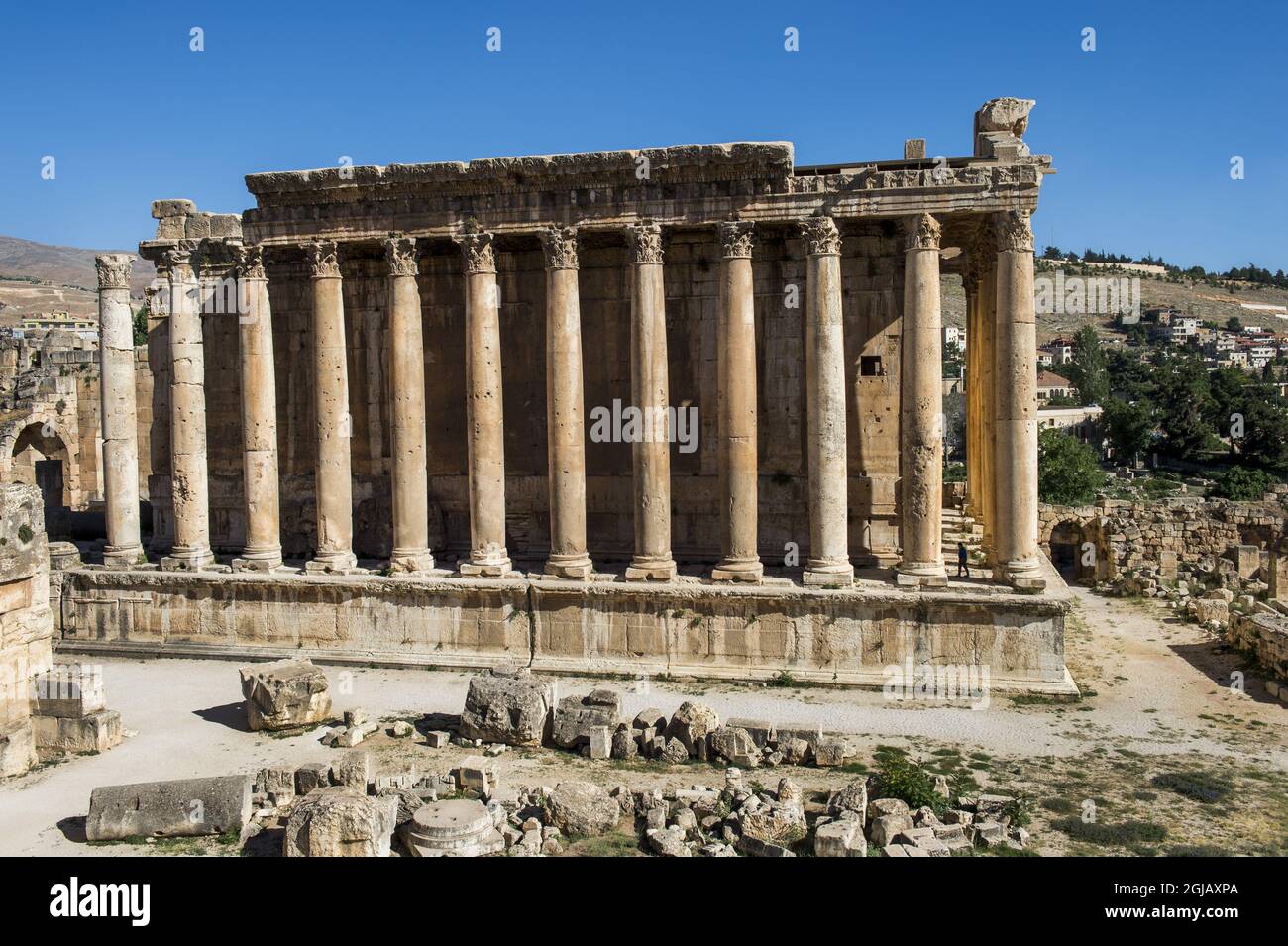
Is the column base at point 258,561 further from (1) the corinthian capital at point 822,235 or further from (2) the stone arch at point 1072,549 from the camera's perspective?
(2) the stone arch at point 1072,549

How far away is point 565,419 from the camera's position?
21703 mm

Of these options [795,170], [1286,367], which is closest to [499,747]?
[795,170]

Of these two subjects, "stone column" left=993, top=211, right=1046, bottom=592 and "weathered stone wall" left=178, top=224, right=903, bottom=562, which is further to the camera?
"weathered stone wall" left=178, top=224, right=903, bottom=562

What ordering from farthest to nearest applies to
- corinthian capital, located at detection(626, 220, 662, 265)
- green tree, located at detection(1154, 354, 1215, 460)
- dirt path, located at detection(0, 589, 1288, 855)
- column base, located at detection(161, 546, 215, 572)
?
green tree, located at detection(1154, 354, 1215, 460) < column base, located at detection(161, 546, 215, 572) < corinthian capital, located at detection(626, 220, 662, 265) < dirt path, located at detection(0, 589, 1288, 855)

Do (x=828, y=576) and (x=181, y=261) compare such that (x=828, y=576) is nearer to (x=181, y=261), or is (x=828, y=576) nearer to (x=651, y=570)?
(x=651, y=570)

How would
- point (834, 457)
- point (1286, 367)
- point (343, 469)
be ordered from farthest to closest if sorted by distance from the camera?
point (1286, 367) → point (343, 469) → point (834, 457)

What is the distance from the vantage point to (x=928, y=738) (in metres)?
16.8

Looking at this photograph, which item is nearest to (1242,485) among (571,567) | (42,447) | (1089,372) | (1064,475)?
(1064,475)

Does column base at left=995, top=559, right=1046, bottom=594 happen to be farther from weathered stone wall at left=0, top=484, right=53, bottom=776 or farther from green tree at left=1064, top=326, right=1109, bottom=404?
green tree at left=1064, top=326, right=1109, bottom=404

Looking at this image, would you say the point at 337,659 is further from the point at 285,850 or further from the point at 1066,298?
the point at 1066,298

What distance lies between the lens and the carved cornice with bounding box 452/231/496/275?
21.9 m

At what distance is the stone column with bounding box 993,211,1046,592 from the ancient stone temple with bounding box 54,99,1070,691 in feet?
0.19

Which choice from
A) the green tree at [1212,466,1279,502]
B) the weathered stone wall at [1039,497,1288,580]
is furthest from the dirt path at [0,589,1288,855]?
the green tree at [1212,466,1279,502]

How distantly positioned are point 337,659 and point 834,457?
1134cm
